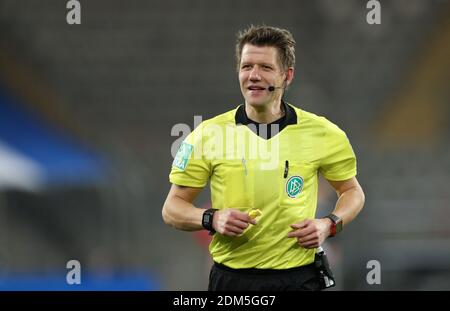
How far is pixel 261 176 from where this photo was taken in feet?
8.80

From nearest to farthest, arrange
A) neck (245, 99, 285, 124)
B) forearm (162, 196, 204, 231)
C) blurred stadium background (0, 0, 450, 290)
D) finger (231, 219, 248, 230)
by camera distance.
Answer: finger (231, 219, 248, 230), forearm (162, 196, 204, 231), neck (245, 99, 285, 124), blurred stadium background (0, 0, 450, 290)

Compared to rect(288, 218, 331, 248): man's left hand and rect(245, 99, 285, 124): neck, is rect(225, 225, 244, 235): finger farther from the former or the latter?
rect(245, 99, 285, 124): neck

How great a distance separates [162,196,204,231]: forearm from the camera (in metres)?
2.62

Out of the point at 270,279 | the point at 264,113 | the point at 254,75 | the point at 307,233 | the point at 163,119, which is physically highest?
the point at 163,119

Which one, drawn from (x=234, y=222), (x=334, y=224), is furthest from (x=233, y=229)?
(x=334, y=224)

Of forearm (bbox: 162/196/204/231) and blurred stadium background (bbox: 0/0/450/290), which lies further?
blurred stadium background (bbox: 0/0/450/290)

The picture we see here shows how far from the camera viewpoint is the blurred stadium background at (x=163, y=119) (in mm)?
5238

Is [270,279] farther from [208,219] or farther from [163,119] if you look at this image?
[163,119]

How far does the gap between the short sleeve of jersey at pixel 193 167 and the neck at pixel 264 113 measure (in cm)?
19

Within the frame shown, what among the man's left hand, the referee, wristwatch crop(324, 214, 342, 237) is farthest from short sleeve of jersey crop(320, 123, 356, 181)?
the man's left hand

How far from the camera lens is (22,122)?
18.4ft

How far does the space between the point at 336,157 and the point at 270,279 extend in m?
0.50
